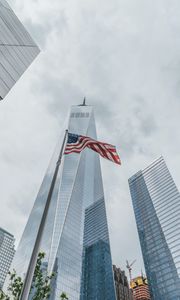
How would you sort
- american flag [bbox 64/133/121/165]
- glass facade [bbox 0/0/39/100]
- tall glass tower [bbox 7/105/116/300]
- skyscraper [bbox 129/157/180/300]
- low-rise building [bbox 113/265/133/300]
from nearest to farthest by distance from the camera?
american flag [bbox 64/133/121/165] → glass facade [bbox 0/0/39/100] → skyscraper [bbox 129/157/180/300] → tall glass tower [bbox 7/105/116/300] → low-rise building [bbox 113/265/133/300]

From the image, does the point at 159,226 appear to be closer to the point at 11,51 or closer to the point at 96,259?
the point at 96,259

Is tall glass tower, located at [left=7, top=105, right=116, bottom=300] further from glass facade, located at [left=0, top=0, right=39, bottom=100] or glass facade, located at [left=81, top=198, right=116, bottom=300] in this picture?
glass facade, located at [left=0, top=0, right=39, bottom=100]

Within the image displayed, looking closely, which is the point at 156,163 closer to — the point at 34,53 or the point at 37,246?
the point at 34,53

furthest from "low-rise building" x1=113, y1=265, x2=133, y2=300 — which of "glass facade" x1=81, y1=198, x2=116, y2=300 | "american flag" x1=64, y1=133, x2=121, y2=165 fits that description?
"american flag" x1=64, y1=133, x2=121, y2=165

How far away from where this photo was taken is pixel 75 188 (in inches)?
6865

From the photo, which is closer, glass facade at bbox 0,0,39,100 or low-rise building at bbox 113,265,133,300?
glass facade at bbox 0,0,39,100

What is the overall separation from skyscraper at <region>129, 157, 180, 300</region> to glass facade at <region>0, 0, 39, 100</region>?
383 feet

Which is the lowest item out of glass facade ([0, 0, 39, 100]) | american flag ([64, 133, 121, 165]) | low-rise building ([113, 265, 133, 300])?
american flag ([64, 133, 121, 165])

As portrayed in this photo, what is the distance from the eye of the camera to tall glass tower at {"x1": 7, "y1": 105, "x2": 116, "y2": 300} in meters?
121

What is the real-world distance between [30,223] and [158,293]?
302 feet

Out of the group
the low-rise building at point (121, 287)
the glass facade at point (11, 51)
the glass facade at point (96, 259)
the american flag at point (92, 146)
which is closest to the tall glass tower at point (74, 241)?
the glass facade at point (96, 259)

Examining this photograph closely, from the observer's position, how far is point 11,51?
88.1 ft

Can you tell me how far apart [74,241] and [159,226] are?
5046 centimetres

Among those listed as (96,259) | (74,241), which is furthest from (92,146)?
(96,259)
